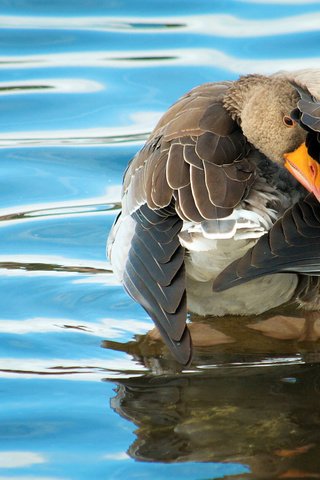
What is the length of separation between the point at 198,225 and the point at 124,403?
0.91m

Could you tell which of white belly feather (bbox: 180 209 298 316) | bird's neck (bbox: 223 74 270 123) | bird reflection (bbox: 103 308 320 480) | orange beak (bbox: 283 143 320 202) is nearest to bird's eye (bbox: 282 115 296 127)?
orange beak (bbox: 283 143 320 202)

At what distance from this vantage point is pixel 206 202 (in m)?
5.37

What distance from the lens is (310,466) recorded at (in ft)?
14.7

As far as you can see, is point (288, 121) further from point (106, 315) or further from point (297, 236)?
point (106, 315)

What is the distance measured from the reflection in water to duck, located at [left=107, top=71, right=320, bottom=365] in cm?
31

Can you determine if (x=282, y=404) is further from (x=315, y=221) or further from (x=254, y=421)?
(x=315, y=221)

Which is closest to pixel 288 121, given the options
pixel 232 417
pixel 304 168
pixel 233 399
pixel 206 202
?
pixel 304 168

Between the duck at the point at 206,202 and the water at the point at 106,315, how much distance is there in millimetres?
360

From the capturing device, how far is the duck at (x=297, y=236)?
5.07m

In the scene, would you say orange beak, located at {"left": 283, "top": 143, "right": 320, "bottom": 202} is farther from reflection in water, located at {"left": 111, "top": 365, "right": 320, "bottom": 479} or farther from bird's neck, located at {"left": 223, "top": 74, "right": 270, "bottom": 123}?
reflection in water, located at {"left": 111, "top": 365, "right": 320, "bottom": 479}

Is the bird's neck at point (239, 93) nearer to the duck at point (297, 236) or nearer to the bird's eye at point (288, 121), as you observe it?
the bird's eye at point (288, 121)

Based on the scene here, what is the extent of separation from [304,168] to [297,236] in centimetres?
46

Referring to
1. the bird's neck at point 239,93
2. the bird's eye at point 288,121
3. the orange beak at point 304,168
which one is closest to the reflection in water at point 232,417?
the orange beak at point 304,168

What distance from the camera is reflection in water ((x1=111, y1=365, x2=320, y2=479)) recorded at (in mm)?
4594
